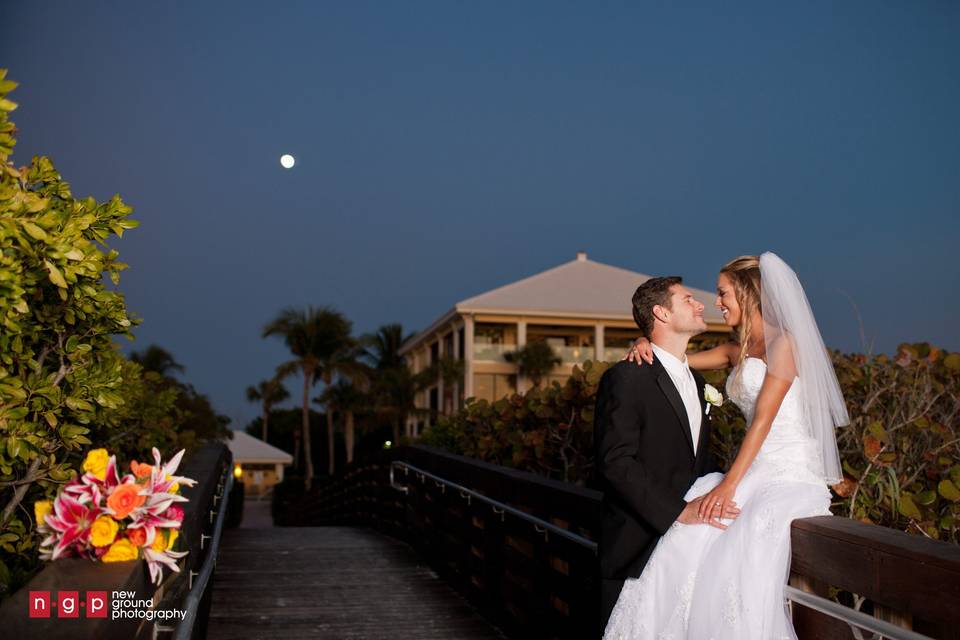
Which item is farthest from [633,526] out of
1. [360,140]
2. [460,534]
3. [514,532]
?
[360,140]

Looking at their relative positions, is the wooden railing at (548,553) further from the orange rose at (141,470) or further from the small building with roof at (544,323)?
the small building with roof at (544,323)

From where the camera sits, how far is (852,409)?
588 cm

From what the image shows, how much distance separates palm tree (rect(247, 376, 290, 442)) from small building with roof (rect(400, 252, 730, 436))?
44.6 feet

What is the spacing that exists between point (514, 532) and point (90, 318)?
3385 mm

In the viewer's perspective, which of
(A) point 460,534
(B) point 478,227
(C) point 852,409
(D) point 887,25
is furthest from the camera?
(B) point 478,227

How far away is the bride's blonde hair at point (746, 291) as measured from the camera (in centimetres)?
354

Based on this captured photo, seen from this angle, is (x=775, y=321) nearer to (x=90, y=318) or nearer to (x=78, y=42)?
(x=90, y=318)

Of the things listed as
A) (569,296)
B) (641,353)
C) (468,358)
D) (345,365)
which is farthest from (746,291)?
(345,365)

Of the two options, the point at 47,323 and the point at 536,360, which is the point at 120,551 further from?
the point at 536,360

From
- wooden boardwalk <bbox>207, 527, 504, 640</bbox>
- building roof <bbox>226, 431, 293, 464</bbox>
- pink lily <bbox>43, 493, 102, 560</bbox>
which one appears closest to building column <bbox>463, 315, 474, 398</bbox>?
building roof <bbox>226, 431, 293, 464</bbox>

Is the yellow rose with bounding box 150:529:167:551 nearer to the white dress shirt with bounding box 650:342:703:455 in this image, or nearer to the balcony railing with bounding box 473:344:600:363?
the white dress shirt with bounding box 650:342:703:455

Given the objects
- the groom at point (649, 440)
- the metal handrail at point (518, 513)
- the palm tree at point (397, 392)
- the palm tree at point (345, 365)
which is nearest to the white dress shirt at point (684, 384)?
the groom at point (649, 440)

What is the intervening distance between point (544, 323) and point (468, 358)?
3743 millimetres

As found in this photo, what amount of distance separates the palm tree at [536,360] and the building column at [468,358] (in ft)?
6.63
